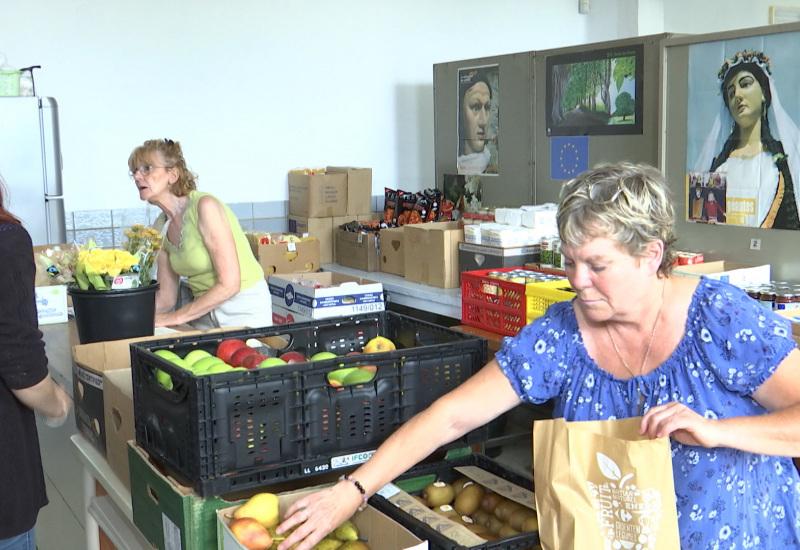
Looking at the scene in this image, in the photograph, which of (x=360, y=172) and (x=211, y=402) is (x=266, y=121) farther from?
(x=211, y=402)

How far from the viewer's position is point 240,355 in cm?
213

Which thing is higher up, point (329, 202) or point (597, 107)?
point (597, 107)

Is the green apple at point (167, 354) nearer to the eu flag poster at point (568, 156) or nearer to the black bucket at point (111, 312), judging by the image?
the black bucket at point (111, 312)

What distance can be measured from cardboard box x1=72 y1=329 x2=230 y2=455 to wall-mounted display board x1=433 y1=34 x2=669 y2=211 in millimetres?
2574

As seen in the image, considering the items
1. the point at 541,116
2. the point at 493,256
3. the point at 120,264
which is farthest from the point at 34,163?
the point at 541,116

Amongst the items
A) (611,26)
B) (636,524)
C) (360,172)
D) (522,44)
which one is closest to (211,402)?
(636,524)

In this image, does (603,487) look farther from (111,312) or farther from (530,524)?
(111,312)

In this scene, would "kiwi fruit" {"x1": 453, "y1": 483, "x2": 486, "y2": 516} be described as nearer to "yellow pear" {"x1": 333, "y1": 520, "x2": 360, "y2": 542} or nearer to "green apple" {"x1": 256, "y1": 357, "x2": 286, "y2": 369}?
"yellow pear" {"x1": 333, "y1": 520, "x2": 360, "y2": 542}

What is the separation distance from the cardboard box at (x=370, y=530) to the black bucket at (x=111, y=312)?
4.14 feet

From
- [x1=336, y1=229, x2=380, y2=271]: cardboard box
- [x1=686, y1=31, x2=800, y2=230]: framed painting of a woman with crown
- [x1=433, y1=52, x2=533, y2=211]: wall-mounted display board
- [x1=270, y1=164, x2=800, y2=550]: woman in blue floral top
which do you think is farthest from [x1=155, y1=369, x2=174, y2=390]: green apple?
[x1=433, y1=52, x2=533, y2=211]: wall-mounted display board

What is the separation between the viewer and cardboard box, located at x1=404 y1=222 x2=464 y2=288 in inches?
178

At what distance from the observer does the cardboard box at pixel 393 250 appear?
4.94 m

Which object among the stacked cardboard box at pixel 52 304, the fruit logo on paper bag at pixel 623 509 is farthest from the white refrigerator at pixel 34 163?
the fruit logo on paper bag at pixel 623 509

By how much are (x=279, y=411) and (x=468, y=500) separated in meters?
0.43
